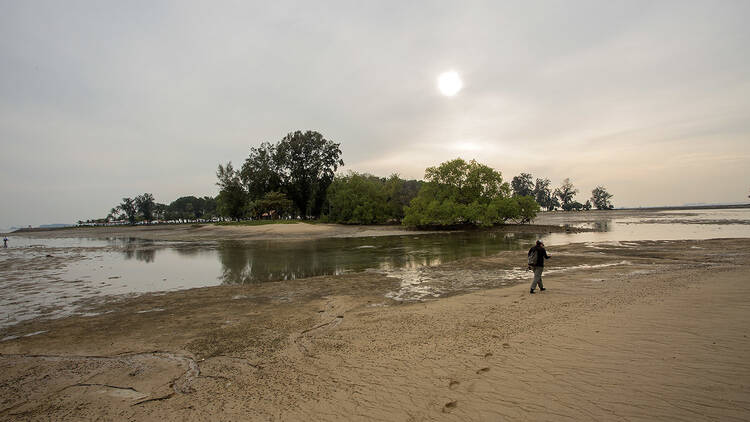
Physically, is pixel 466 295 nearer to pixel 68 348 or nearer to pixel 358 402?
pixel 358 402

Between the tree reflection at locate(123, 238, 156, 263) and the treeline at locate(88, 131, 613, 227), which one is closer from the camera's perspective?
the tree reflection at locate(123, 238, 156, 263)

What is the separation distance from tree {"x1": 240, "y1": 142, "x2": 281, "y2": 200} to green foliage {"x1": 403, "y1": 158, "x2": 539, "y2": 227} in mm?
36034

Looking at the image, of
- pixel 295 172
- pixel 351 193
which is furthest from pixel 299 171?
pixel 351 193

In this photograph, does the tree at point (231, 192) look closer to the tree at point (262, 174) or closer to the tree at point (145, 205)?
the tree at point (262, 174)

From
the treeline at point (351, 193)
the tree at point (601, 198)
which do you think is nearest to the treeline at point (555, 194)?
the tree at point (601, 198)

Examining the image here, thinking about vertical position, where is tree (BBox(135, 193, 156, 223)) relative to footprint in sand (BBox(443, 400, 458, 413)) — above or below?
above

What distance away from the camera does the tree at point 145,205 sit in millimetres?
127875

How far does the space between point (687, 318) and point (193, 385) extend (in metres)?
10.2

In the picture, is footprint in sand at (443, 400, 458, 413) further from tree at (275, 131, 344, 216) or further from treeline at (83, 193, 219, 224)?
treeline at (83, 193, 219, 224)

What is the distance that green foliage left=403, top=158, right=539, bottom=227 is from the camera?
5494 cm

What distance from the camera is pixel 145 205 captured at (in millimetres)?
127812

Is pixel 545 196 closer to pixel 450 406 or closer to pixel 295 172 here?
pixel 295 172

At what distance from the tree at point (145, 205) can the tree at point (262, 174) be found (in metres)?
71.0

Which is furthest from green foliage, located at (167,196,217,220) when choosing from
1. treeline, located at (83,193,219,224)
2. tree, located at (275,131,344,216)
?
tree, located at (275,131,344,216)
